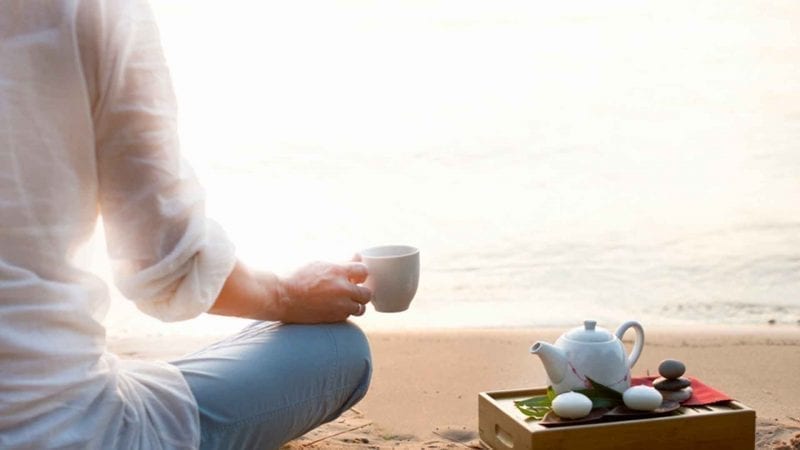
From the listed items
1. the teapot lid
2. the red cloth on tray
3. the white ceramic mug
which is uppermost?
the white ceramic mug

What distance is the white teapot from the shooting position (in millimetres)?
1987

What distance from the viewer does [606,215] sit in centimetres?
474

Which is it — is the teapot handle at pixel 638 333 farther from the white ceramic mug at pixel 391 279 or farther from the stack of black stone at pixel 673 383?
the white ceramic mug at pixel 391 279

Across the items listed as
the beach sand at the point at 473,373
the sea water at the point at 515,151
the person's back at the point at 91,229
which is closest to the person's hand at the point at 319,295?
the person's back at the point at 91,229

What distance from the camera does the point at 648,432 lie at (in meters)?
1.93

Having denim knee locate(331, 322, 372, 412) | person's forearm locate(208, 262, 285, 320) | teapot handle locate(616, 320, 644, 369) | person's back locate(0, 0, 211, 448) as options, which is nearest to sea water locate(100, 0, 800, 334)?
teapot handle locate(616, 320, 644, 369)

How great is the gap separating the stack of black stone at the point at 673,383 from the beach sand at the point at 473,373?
1.43 ft

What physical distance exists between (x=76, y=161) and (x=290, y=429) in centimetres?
60

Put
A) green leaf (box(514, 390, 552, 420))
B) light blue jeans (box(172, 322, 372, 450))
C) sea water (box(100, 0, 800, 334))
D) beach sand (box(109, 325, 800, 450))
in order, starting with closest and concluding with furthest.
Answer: light blue jeans (box(172, 322, 372, 450)), green leaf (box(514, 390, 552, 420)), beach sand (box(109, 325, 800, 450)), sea water (box(100, 0, 800, 334))

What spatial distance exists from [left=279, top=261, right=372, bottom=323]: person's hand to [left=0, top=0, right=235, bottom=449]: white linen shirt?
26cm

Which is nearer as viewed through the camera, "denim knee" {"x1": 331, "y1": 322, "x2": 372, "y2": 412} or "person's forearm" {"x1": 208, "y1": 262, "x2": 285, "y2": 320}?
"person's forearm" {"x1": 208, "y1": 262, "x2": 285, "y2": 320}

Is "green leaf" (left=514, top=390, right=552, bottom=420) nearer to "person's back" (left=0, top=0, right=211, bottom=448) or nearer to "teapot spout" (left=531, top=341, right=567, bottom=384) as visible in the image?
"teapot spout" (left=531, top=341, right=567, bottom=384)

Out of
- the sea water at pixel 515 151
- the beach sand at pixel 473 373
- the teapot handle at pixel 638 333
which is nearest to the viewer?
the teapot handle at pixel 638 333

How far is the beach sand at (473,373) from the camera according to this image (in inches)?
98.6
